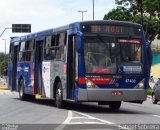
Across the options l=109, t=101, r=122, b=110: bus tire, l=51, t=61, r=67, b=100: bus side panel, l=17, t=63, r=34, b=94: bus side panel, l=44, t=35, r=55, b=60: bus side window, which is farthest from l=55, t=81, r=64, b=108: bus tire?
l=17, t=63, r=34, b=94: bus side panel

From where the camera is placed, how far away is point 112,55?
21.8 m

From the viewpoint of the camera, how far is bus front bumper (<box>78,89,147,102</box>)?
21.3m

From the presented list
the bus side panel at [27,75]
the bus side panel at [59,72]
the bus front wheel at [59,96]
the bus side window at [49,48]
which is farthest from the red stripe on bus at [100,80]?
A: the bus side panel at [27,75]

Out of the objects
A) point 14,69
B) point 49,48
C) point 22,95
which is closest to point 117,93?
point 49,48

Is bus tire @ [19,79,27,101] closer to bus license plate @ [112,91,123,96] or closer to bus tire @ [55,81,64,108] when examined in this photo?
bus tire @ [55,81,64,108]

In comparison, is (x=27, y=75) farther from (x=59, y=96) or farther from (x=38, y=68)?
(x=59, y=96)

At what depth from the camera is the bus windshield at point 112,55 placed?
21531 millimetres

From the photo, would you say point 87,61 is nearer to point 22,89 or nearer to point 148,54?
point 148,54

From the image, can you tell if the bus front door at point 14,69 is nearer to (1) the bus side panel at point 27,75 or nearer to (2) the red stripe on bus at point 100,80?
(1) the bus side panel at point 27,75

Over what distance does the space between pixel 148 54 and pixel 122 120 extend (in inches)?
179

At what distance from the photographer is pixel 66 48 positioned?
22719 mm

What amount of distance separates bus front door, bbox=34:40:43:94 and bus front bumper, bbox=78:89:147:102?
5.97 meters

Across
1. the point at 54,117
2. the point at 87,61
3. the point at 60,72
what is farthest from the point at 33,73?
the point at 54,117

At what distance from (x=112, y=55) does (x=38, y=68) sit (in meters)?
6.43
